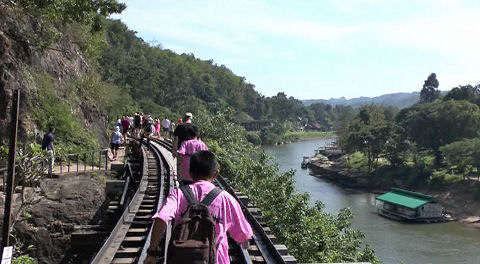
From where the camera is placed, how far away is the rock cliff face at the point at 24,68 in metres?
17.1

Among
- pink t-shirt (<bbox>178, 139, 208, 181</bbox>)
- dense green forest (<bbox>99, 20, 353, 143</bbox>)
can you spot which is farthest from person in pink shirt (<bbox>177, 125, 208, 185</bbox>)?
dense green forest (<bbox>99, 20, 353, 143</bbox>)

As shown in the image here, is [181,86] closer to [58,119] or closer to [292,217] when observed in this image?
[58,119]

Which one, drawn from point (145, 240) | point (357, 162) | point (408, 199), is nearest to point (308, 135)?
point (357, 162)

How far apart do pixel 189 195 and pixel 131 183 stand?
1211 cm

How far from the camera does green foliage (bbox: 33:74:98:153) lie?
741 inches

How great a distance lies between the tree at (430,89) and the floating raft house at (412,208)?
72.3m

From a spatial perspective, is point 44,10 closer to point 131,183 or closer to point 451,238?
point 131,183

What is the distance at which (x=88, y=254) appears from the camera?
33.2 ft

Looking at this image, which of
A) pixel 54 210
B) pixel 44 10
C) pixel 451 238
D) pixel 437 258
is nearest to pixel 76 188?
pixel 54 210

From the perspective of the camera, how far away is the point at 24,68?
18891mm

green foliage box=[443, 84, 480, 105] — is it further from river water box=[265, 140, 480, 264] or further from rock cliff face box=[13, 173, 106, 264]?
rock cliff face box=[13, 173, 106, 264]

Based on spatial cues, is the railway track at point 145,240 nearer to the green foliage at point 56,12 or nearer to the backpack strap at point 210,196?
the backpack strap at point 210,196

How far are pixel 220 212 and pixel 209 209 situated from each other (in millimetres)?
110

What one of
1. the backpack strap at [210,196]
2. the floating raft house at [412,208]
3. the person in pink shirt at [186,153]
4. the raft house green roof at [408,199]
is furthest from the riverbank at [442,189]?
the backpack strap at [210,196]
